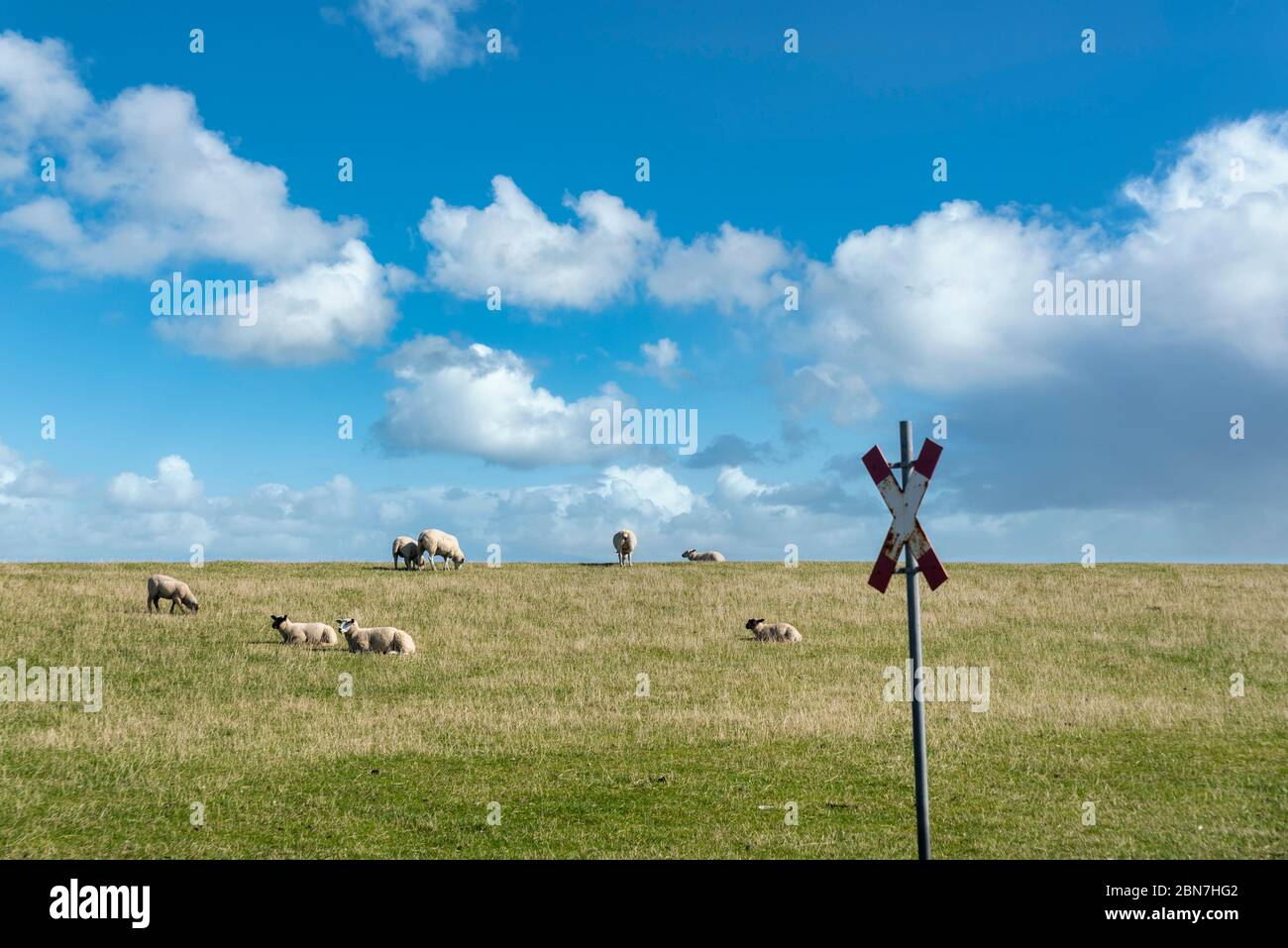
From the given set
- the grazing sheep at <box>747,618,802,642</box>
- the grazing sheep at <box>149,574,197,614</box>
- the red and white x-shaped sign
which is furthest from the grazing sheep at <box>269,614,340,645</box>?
the red and white x-shaped sign

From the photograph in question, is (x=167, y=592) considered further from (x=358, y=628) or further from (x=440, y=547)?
(x=440, y=547)

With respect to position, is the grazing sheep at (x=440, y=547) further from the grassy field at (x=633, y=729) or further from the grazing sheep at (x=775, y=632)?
the grazing sheep at (x=775, y=632)

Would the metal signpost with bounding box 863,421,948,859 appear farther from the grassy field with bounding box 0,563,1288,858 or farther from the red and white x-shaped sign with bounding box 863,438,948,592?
the grassy field with bounding box 0,563,1288,858

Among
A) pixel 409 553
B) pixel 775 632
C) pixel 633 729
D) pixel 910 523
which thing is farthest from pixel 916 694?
pixel 409 553

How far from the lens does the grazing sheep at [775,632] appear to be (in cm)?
3331

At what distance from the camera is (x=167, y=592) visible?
3638 centimetres

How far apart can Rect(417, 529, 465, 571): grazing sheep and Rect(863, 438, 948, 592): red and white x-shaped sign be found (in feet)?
135

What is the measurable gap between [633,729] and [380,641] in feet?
40.0

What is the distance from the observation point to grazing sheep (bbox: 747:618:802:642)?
33312 mm

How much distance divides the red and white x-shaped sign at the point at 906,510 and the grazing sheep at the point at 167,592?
3108 centimetres

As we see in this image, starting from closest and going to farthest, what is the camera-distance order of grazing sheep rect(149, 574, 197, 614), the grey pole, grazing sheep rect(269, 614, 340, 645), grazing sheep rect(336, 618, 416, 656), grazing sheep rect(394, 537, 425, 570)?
the grey pole, grazing sheep rect(336, 618, 416, 656), grazing sheep rect(269, 614, 340, 645), grazing sheep rect(149, 574, 197, 614), grazing sheep rect(394, 537, 425, 570)
